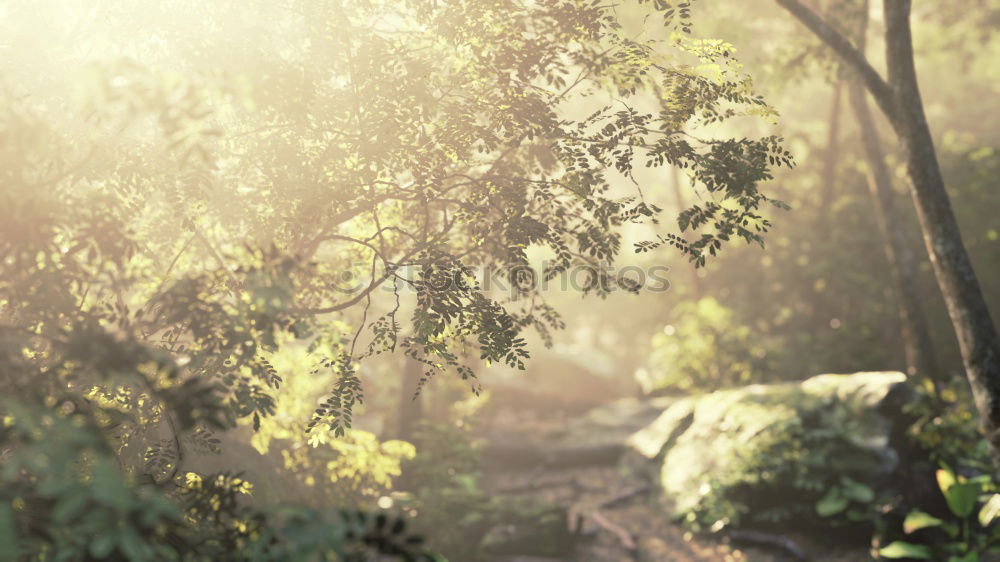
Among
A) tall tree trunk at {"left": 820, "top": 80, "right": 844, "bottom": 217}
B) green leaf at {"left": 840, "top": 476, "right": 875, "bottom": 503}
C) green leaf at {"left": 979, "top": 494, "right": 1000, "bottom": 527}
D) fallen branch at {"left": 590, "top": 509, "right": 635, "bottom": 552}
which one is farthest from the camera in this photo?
tall tree trunk at {"left": 820, "top": 80, "right": 844, "bottom": 217}

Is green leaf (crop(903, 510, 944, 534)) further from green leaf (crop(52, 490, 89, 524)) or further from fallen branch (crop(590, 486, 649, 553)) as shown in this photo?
green leaf (crop(52, 490, 89, 524))

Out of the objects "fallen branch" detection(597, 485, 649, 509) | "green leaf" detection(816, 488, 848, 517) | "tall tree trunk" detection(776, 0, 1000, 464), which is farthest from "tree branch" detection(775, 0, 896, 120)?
"fallen branch" detection(597, 485, 649, 509)

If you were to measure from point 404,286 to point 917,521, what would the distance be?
258 inches

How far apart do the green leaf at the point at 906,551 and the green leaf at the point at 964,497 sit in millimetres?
565

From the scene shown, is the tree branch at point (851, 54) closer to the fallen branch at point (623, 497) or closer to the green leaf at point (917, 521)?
the green leaf at point (917, 521)

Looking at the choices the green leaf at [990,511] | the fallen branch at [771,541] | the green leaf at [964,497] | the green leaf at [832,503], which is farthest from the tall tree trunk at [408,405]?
the green leaf at [990,511]

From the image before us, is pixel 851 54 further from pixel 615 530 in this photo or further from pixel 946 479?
pixel 615 530

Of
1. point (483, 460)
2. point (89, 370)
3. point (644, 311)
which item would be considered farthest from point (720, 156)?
point (644, 311)

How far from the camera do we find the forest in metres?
3.41

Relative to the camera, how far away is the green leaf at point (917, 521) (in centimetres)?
768

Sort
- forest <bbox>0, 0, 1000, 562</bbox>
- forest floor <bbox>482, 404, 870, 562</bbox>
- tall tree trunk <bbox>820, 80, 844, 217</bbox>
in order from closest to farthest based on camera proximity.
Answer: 1. forest <bbox>0, 0, 1000, 562</bbox>
2. forest floor <bbox>482, 404, 870, 562</bbox>
3. tall tree trunk <bbox>820, 80, 844, 217</bbox>

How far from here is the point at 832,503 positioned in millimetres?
8664

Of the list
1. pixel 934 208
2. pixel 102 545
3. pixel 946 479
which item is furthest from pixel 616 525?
pixel 102 545

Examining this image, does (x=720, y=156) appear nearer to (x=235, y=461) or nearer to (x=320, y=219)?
(x=320, y=219)
